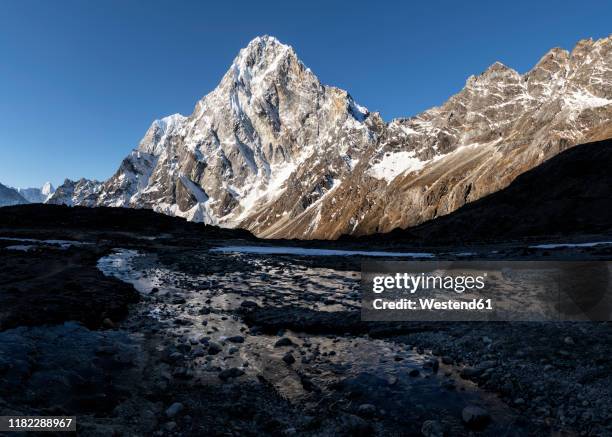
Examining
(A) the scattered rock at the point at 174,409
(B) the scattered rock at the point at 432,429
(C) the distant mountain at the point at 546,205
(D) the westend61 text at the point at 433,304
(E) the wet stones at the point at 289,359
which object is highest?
(C) the distant mountain at the point at 546,205

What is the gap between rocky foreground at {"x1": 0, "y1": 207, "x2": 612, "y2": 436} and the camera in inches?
309

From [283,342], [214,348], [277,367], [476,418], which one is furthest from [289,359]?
[476,418]

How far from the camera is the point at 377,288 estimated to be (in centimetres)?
2103

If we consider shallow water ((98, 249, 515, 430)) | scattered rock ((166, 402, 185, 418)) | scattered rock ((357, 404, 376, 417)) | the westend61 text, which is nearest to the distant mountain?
shallow water ((98, 249, 515, 430))

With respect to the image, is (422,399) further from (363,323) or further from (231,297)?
(231,297)

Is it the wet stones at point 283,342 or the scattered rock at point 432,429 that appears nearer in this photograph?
the scattered rock at point 432,429

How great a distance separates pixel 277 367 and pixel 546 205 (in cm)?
8195

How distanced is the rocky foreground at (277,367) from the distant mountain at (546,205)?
162ft

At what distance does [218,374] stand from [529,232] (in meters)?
73.3

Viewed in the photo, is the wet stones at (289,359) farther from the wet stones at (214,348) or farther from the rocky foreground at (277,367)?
A: the wet stones at (214,348)

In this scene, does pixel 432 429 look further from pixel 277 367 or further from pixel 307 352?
pixel 307 352

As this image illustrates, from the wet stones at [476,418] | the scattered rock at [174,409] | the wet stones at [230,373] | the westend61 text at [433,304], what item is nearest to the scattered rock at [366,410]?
the wet stones at [476,418]

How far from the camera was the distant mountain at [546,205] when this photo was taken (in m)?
68.3

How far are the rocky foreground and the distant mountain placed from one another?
162 feet
